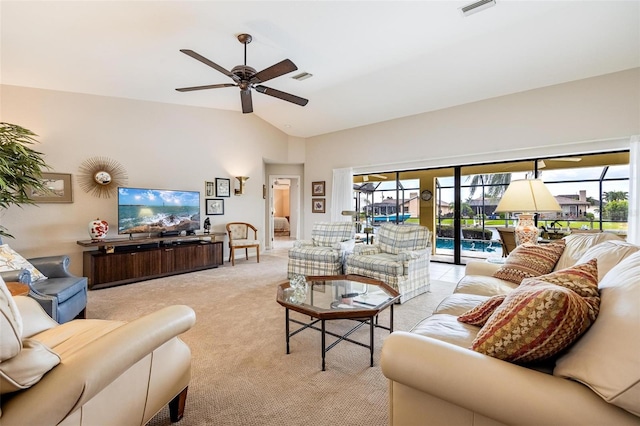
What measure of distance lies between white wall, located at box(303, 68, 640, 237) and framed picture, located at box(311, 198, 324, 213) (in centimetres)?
101

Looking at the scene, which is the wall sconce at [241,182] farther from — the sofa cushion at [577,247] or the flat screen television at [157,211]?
the sofa cushion at [577,247]

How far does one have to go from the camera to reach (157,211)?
15.9 ft

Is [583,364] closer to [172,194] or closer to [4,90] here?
[172,194]

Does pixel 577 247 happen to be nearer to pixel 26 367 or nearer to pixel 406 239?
pixel 406 239

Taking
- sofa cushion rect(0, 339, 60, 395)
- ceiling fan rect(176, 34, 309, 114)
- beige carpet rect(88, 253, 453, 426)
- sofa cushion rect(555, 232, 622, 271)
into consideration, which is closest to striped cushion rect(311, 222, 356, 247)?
beige carpet rect(88, 253, 453, 426)

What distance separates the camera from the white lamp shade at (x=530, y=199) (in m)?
2.56

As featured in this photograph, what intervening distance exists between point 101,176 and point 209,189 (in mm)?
1796

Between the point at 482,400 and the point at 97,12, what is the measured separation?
431 cm

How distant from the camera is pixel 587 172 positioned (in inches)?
179

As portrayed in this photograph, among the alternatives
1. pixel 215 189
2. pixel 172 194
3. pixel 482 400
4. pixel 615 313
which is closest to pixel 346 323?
pixel 482 400

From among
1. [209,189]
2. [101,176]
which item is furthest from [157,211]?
[209,189]

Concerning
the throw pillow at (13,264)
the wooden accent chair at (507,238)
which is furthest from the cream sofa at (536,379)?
the wooden accent chair at (507,238)

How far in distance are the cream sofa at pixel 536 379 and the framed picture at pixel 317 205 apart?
5937mm

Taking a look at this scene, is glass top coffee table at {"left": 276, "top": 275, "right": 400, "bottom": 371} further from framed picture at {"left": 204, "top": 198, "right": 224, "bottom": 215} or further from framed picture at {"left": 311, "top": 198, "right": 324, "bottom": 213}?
framed picture at {"left": 311, "top": 198, "right": 324, "bottom": 213}
